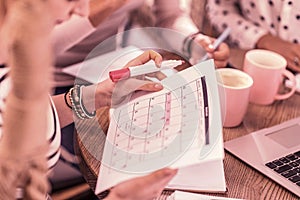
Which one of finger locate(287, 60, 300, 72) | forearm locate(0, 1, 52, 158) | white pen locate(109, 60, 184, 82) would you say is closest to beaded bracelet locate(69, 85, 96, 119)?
white pen locate(109, 60, 184, 82)

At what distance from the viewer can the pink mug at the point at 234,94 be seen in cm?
85

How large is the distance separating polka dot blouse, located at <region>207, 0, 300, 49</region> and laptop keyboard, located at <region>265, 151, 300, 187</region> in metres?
0.59

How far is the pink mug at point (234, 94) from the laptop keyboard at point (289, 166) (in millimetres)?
114

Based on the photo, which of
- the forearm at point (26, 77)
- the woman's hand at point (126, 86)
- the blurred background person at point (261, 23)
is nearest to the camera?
the forearm at point (26, 77)

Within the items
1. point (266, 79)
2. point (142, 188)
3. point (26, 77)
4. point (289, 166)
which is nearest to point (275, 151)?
point (289, 166)

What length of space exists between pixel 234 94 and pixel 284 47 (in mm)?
468

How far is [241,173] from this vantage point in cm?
77

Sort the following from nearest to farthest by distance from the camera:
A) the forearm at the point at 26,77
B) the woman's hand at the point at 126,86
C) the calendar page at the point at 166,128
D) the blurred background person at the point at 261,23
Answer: the forearm at the point at 26,77 → the calendar page at the point at 166,128 → the woman's hand at the point at 126,86 → the blurred background person at the point at 261,23

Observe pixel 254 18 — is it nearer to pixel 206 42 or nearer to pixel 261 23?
pixel 261 23

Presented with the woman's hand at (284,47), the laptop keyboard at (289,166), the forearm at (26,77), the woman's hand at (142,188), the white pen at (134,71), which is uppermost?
the forearm at (26,77)

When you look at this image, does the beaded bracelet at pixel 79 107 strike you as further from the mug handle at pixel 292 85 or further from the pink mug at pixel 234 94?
the mug handle at pixel 292 85

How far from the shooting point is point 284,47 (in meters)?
1.25

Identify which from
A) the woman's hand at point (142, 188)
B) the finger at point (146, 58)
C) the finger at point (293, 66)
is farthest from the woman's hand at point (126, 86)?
the finger at point (293, 66)

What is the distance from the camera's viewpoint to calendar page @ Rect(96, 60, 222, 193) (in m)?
0.63
